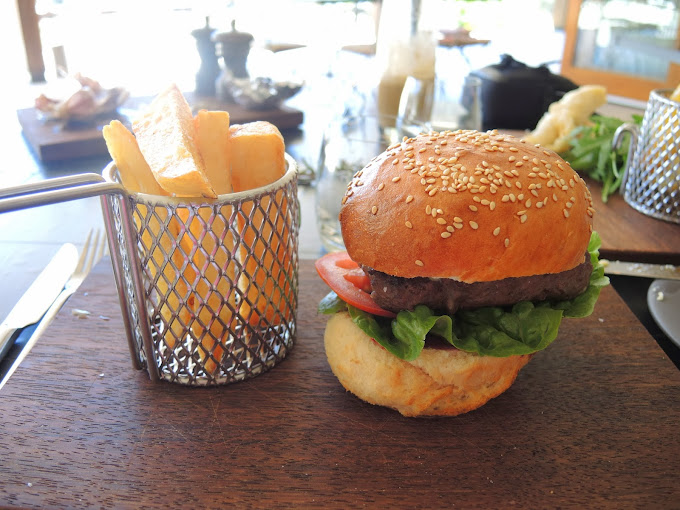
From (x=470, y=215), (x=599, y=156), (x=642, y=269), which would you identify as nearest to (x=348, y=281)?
(x=470, y=215)

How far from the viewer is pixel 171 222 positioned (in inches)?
53.4

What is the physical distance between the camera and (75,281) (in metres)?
2.02

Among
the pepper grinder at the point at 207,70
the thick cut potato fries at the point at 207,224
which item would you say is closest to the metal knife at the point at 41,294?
the thick cut potato fries at the point at 207,224

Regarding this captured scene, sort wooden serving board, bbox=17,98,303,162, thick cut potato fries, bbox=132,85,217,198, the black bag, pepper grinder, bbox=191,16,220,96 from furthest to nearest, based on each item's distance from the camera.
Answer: pepper grinder, bbox=191,16,220,96 → the black bag → wooden serving board, bbox=17,98,303,162 → thick cut potato fries, bbox=132,85,217,198

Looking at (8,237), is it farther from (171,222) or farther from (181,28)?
(181,28)

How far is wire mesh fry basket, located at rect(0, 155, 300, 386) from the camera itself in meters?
1.35

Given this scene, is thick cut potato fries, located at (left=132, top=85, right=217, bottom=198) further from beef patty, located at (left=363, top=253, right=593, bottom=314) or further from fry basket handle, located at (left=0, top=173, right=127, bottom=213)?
beef patty, located at (left=363, top=253, right=593, bottom=314)

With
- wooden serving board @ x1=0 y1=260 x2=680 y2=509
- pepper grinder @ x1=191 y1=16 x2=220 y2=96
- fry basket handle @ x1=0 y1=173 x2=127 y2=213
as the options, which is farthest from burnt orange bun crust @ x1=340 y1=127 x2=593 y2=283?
pepper grinder @ x1=191 y1=16 x2=220 y2=96

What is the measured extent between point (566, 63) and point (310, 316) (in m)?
8.05

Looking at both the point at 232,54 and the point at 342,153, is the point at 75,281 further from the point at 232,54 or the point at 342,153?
the point at 232,54

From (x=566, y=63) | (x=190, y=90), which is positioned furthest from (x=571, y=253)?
(x=566, y=63)

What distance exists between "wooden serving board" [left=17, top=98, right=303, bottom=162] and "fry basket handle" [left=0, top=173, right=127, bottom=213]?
1.90 m

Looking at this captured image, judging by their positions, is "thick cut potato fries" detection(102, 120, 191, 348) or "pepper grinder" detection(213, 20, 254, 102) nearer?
"thick cut potato fries" detection(102, 120, 191, 348)

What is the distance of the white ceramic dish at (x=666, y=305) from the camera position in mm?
1769
